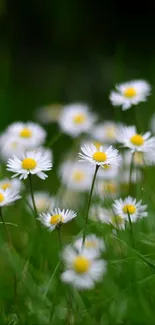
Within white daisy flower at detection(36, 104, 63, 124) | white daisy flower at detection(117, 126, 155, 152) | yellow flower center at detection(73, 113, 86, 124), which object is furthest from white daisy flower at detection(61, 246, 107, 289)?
white daisy flower at detection(36, 104, 63, 124)

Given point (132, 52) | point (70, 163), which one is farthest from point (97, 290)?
point (132, 52)

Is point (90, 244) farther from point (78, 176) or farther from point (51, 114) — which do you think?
point (51, 114)

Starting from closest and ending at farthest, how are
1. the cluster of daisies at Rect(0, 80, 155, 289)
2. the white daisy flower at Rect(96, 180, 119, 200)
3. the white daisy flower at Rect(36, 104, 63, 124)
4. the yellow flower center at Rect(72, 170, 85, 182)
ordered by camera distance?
the cluster of daisies at Rect(0, 80, 155, 289), the white daisy flower at Rect(96, 180, 119, 200), the yellow flower center at Rect(72, 170, 85, 182), the white daisy flower at Rect(36, 104, 63, 124)

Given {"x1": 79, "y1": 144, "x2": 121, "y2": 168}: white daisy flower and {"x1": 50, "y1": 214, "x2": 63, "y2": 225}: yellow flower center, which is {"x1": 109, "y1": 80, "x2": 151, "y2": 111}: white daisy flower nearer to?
{"x1": 79, "y1": 144, "x2": 121, "y2": 168}: white daisy flower

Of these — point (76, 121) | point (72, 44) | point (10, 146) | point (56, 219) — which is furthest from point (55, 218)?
point (72, 44)

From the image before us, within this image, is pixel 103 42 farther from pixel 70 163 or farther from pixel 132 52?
pixel 70 163

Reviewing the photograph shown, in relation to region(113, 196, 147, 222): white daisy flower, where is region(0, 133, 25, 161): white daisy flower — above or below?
above

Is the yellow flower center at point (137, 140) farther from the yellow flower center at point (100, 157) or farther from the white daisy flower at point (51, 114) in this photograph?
the white daisy flower at point (51, 114)
